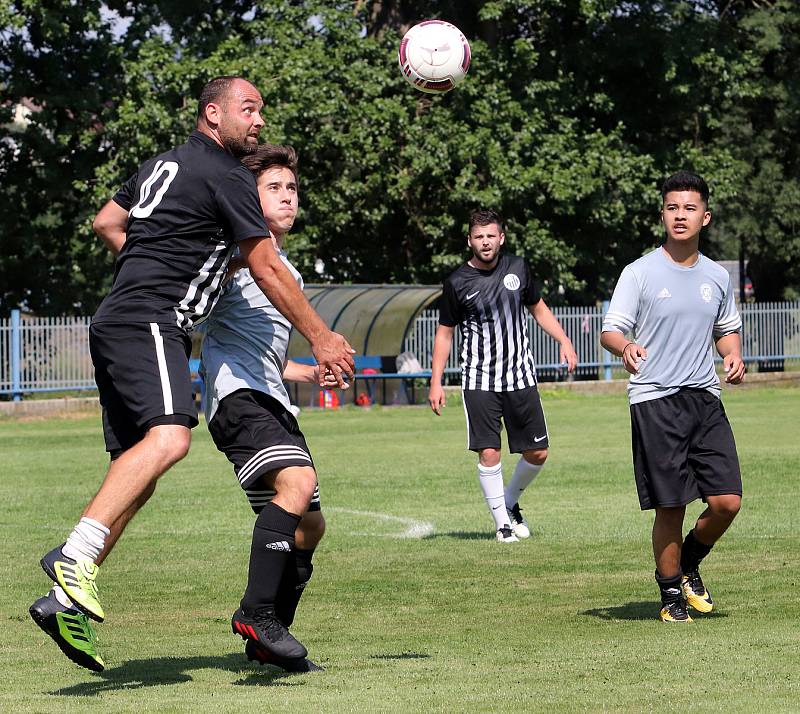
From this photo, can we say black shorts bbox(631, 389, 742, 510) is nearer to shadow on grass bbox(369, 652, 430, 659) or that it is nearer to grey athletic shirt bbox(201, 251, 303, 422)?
shadow on grass bbox(369, 652, 430, 659)

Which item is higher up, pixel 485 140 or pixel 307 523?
pixel 485 140

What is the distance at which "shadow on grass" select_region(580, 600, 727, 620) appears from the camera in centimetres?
711

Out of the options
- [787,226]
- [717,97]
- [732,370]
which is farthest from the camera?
[787,226]

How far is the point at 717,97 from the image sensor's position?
3647cm

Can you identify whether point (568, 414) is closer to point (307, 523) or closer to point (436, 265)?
point (436, 265)

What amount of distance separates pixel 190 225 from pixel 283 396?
875mm

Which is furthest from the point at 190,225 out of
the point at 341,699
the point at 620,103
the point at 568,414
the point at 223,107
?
the point at 620,103

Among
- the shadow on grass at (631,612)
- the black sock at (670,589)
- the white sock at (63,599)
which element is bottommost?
the shadow on grass at (631,612)

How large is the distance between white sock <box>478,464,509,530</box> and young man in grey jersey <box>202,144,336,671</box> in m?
4.36

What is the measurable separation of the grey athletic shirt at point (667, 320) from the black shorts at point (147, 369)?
100 inches

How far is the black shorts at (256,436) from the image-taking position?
5.68m

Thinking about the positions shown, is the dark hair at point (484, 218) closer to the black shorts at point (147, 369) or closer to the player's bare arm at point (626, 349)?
the player's bare arm at point (626, 349)

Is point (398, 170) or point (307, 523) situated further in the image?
point (398, 170)

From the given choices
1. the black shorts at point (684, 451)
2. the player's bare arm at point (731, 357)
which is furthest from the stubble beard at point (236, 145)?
the player's bare arm at point (731, 357)
